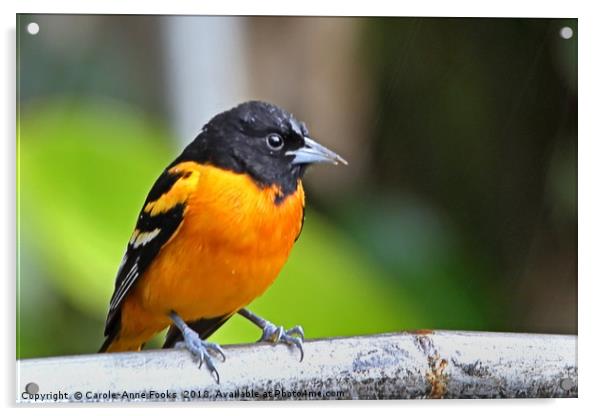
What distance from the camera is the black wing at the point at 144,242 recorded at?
2520 millimetres

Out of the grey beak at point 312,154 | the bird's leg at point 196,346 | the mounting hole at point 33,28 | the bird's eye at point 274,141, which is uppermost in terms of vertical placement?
the mounting hole at point 33,28

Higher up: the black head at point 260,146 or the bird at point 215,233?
the black head at point 260,146

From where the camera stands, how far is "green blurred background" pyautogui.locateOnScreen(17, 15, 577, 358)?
260 cm

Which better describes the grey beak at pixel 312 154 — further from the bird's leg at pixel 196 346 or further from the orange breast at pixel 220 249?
the bird's leg at pixel 196 346

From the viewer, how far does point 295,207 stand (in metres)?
2.57

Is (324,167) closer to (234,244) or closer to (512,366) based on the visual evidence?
(234,244)

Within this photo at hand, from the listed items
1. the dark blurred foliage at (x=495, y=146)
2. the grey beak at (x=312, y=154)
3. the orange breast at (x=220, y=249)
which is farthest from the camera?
the dark blurred foliage at (x=495, y=146)

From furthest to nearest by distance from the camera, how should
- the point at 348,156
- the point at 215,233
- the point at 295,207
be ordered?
1. the point at 348,156
2. the point at 295,207
3. the point at 215,233

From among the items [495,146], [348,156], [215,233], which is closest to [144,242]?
[215,233]

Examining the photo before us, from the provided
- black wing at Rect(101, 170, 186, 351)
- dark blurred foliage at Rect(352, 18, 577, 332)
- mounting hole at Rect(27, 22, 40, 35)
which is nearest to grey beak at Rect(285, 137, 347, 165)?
dark blurred foliage at Rect(352, 18, 577, 332)

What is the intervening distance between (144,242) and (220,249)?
21 cm

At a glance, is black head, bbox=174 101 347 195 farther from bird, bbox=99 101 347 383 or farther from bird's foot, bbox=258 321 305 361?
bird's foot, bbox=258 321 305 361

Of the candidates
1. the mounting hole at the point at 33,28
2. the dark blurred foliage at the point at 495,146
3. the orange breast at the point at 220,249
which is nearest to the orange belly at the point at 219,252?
the orange breast at the point at 220,249

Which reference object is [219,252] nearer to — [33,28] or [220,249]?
[220,249]
